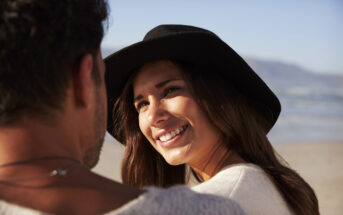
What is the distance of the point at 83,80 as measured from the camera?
4.47 ft

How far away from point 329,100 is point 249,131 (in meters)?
26.7

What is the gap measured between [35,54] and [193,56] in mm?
1537

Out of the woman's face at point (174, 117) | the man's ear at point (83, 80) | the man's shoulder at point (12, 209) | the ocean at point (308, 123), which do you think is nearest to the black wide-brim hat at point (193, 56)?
the woman's face at point (174, 117)

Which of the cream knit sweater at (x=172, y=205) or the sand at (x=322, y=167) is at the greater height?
the cream knit sweater at (x=172, y=205)

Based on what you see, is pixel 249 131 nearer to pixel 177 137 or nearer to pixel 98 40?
pixel 177 137

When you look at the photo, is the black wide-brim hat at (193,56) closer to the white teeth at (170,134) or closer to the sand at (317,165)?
the white teeth at (170,134)

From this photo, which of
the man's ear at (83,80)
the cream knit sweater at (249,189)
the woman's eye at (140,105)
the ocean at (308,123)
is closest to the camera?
the man's ear at (83,80)

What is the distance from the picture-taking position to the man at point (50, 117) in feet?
4.14

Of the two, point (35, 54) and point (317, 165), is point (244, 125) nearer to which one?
point (35, 54)

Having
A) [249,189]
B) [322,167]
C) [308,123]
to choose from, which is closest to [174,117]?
[249,189]

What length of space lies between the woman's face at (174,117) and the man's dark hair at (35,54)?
4.97ft

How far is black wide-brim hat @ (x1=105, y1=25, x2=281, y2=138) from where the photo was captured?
2.59 m

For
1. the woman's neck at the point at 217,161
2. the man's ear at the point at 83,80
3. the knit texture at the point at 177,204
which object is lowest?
the woman's neck at the point at 217,161

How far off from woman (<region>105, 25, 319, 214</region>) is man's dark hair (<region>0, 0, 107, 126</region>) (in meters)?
1.30
